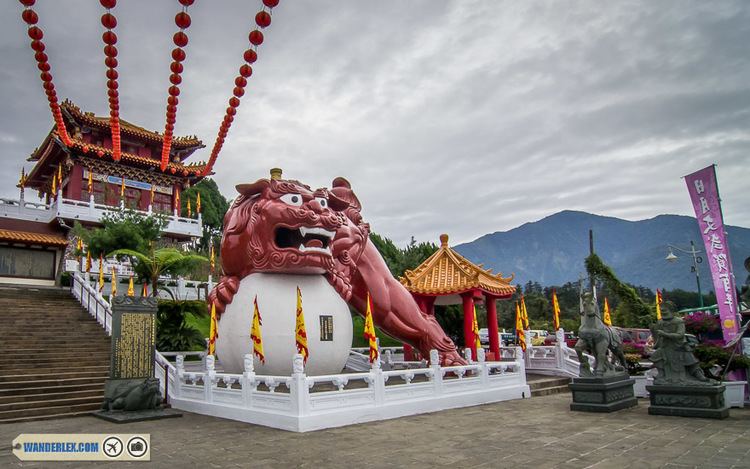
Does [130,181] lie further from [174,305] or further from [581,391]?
[581,391]

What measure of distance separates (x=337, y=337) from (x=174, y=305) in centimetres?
712

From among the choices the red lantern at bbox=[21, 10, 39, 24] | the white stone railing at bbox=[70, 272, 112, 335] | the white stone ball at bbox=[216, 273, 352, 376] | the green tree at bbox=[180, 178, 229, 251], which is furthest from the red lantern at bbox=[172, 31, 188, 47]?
the green tree at bbox=[180, 178, 229, 251]

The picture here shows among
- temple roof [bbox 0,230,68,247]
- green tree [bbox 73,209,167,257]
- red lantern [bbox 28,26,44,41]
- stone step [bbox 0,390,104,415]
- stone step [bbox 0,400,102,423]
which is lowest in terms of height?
stone step [bbox 0,400,102,423]

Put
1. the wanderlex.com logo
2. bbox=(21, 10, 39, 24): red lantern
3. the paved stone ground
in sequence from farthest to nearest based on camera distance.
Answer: bbox=(21, 10, 39, 24): red lantern, the wanderlex.com logo, the paved stone ground

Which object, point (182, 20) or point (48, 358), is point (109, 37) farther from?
point (48, 358)

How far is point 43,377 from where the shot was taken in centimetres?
1095

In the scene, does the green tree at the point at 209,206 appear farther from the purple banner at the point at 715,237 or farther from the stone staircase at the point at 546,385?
the purple banner at the point at 715,237

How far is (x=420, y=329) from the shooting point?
12117mm

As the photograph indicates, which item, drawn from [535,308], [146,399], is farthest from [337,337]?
[535,308]

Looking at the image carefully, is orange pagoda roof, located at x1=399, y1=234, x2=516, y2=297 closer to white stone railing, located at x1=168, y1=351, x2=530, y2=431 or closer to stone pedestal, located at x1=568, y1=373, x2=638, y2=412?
white stone railing, located at x1=168, y1=351, x2=530, y2=431

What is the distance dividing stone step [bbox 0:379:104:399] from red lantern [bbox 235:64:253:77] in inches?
285

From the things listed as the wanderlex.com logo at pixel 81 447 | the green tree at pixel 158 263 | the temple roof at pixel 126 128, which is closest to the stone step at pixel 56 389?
the wanderlex.com logo at pixel 81 447

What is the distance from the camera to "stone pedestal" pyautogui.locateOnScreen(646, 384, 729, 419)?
8.14 meters

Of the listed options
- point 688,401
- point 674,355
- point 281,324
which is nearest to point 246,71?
point 281,324
